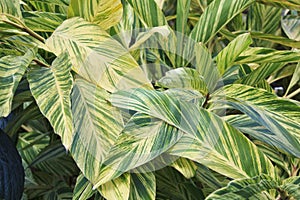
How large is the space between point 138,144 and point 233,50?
193 millimetres

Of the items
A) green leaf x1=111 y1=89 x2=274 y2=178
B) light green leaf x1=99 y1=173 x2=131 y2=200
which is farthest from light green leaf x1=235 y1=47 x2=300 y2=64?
light green leaf x1=99 y1=173 x2=131 y2=200

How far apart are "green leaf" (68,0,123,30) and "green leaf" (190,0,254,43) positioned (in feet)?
0.48

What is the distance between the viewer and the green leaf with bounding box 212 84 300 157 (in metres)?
0.54

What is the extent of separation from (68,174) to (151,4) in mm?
420

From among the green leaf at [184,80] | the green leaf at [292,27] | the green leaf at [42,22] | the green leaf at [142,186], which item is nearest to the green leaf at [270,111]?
the green leaf at [184,80]

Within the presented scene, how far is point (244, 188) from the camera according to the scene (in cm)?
49

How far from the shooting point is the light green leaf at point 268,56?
0.65 meters

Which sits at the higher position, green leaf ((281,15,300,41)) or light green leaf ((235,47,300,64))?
light green leaf ((235,47,300,64))

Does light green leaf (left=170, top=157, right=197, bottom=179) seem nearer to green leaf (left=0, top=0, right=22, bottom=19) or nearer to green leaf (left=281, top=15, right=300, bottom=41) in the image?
green leaf (left=0, top=0, right=22, bottom=19)

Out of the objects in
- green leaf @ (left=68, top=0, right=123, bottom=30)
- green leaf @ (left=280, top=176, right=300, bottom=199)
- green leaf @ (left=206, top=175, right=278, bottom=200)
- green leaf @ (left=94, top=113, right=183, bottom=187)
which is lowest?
green leaf @ (left=280, top=176, right=300, bottom=199)

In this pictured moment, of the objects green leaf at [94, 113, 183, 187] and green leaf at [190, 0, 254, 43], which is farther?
green leaf at [190, 0, 254, 43]

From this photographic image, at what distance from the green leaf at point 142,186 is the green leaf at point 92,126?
8 centimetres

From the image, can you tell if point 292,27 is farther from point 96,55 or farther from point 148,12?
point 96,55

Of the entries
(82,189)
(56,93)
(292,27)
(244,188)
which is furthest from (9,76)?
(292,27)
